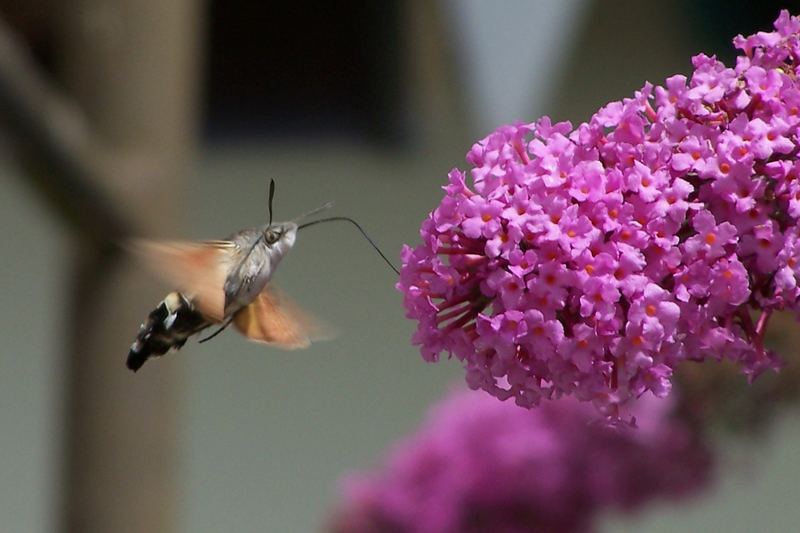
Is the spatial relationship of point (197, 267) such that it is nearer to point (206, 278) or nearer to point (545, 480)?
point (206, 278)

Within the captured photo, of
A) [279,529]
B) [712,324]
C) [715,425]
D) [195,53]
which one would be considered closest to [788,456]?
[279,529]

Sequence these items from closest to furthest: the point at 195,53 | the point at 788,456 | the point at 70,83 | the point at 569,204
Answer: the point at 569,204 < the point at 70,83 < the point at 195,53 < the point at 788,456

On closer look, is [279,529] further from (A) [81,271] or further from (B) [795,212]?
(B) [795,212]

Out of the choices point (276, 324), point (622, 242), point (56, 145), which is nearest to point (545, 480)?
point (56, 145)

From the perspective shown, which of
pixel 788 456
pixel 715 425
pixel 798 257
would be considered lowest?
pixel 788 456

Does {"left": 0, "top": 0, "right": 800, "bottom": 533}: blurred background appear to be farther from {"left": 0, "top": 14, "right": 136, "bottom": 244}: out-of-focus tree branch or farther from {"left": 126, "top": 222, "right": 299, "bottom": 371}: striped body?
{"left": 126, "top": 222, "right": 299, "bottom": 371}: striped body

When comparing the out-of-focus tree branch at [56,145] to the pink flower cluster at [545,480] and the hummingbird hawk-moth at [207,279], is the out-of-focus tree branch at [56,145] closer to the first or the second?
the pink flower cluster at [545,480]

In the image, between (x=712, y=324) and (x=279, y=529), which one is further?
(x=279, y=529)

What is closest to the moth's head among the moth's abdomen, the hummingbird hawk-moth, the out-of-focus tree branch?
the hummingbird hawk-moth
